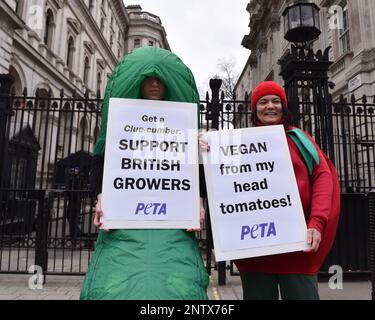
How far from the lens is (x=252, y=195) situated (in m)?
2.10

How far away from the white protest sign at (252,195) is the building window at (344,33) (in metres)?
18.3

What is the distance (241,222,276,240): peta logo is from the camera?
2.02 meters

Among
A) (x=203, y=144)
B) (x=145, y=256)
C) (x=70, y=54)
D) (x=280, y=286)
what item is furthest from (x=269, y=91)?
(x=70, y=54)

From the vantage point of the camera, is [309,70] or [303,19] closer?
[303,19]

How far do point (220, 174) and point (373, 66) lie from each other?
52.7ft

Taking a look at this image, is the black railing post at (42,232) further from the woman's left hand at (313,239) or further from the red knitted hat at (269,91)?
the woman's left hand at (313,239)

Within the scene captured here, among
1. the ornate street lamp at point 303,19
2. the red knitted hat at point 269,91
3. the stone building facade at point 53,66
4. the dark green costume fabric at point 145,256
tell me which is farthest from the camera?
the stone building facade at point 53,66

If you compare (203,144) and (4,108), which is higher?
(4,108)

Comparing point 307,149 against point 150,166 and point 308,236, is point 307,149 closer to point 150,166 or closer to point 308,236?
point 308,236

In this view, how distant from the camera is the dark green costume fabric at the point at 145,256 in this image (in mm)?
1582

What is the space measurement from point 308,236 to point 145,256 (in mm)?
942

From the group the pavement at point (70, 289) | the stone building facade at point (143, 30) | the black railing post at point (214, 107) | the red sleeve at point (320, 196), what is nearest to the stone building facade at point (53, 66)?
the pavement at point (70, 289)

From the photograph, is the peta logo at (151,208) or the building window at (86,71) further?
the building window at (86,71)
